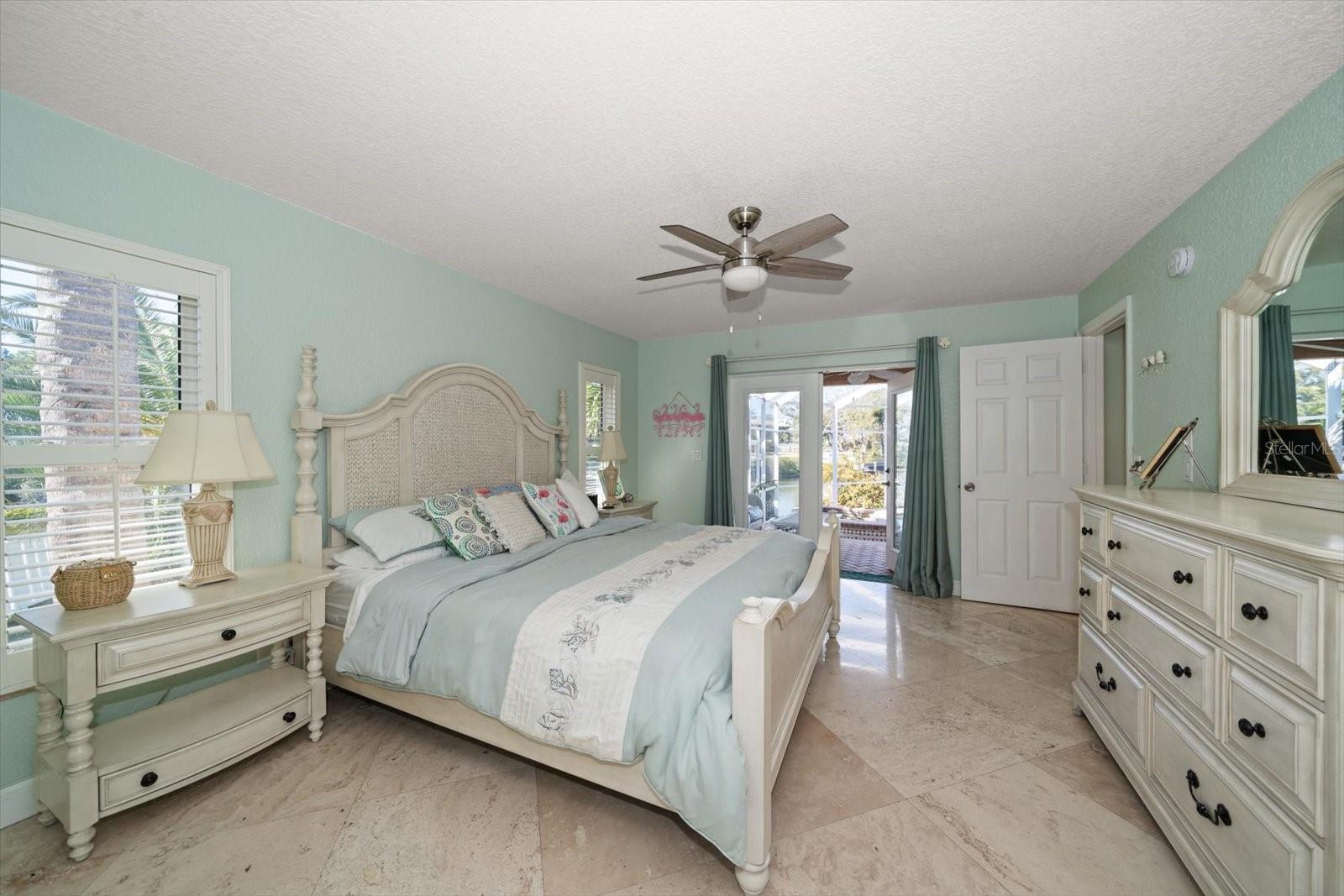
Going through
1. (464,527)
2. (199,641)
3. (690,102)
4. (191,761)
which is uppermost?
(690,102)

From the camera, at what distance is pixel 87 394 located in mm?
1843

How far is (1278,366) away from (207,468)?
3876 mm

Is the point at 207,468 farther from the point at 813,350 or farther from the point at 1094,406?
the point at 1094,406

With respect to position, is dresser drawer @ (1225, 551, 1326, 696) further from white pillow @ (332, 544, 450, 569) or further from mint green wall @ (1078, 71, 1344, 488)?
white pillow @ (332, 544, 450, 569)

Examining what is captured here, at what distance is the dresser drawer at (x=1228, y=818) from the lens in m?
1.06

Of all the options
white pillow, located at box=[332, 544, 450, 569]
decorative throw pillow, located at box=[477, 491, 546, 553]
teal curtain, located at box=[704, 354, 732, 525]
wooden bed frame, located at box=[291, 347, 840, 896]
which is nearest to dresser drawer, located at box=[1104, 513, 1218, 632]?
wooden bed frame, located at box=[291, 347, 840, 896]

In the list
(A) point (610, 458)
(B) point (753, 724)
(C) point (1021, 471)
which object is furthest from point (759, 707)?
(C) point (1021, 471)

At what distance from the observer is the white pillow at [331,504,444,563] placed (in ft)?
7.79

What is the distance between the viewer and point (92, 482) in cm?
186

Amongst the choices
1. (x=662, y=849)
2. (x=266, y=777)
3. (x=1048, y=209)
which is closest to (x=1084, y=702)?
(x=662, y=849)

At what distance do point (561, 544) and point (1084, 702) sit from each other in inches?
103

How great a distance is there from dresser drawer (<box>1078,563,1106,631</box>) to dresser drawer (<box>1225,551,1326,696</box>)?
2.63 feet

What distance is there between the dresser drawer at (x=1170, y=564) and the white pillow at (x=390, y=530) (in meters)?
2.91

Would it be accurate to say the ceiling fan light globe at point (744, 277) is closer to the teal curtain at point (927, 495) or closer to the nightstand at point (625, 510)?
the nightstand at point (625, 510)
